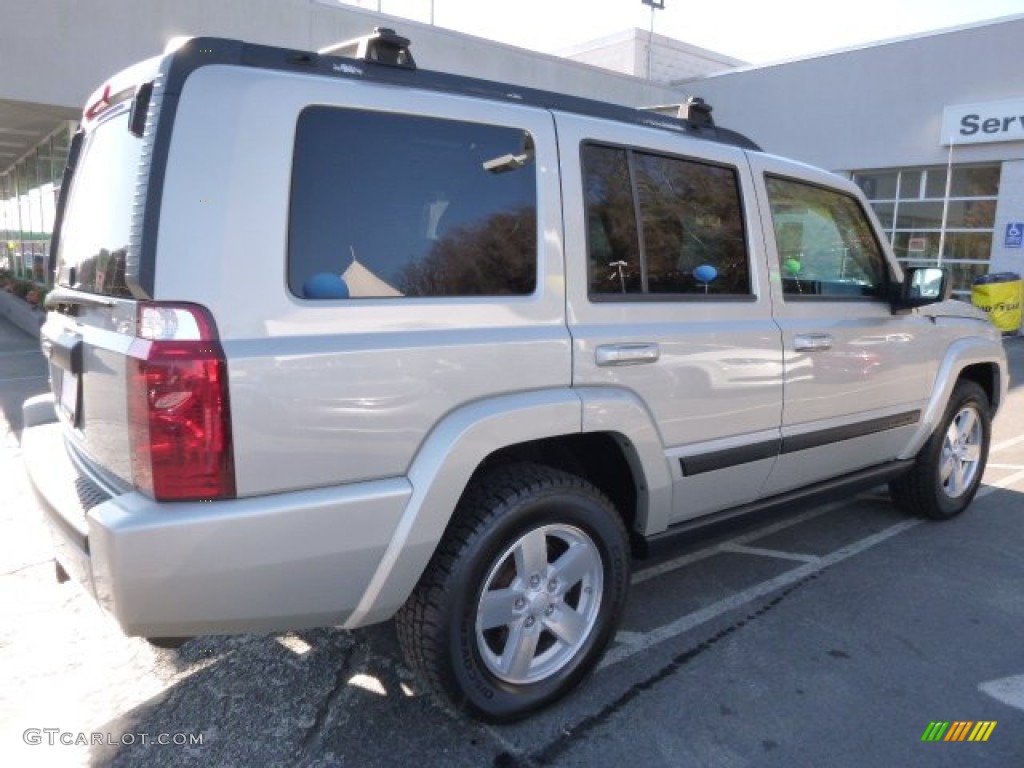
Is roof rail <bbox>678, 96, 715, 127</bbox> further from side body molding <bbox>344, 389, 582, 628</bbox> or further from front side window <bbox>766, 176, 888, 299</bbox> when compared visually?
side body molding <bbox>344, 389, 582, 628</bbox>

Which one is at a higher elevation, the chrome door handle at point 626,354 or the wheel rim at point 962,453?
the chrome door handle at point 626,354

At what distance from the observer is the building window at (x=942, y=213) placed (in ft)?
51.6

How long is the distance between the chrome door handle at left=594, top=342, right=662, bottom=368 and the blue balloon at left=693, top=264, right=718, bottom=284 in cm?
45

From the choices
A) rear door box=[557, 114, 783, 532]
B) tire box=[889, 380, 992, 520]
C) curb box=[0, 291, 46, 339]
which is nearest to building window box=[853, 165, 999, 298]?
tire box=[889, 380, 992, 520]

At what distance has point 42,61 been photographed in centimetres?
1100

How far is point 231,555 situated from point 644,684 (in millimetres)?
1662

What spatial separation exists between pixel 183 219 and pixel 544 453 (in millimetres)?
1485

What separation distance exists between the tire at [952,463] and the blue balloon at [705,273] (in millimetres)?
2158

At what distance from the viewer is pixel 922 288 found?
12.6 feet

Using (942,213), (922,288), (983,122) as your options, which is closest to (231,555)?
(922,288)

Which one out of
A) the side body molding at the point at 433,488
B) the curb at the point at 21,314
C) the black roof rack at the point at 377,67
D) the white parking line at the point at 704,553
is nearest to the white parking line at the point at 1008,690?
the white parking line at the point at 704,553

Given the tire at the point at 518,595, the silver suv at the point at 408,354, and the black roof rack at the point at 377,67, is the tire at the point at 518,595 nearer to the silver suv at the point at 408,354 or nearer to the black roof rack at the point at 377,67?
the silver suv at the point at 408,354

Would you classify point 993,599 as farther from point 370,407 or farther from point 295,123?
point 295,123

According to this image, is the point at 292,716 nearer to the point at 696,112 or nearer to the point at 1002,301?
the point at 696,112
